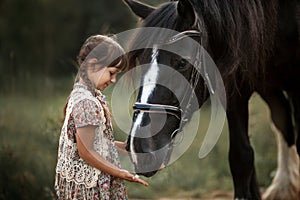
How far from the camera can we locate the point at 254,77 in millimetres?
4148

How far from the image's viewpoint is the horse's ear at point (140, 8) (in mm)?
3652

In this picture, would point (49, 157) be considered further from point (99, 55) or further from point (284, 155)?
point (99, 55)

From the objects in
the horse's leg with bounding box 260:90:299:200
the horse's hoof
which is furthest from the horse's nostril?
the horse's hoof

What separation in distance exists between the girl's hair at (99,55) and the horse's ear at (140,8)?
418 mm

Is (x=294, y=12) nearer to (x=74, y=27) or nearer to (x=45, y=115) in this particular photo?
(x=45, y=115)

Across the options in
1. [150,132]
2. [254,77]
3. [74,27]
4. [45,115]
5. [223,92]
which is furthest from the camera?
[74,27]

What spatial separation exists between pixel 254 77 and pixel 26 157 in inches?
72.8

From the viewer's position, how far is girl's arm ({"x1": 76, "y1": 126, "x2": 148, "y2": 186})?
3.15 m

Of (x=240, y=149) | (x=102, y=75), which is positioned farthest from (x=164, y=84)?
(x=240, y=149)

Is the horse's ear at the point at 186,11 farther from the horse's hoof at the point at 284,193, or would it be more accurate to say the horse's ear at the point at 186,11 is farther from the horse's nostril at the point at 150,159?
the horse's hoof at the point at 284,193

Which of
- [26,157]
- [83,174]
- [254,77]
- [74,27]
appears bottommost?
[74,27]

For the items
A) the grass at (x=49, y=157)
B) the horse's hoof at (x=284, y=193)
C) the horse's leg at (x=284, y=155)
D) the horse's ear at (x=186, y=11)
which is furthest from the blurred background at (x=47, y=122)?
the horse's ear at (x=186, y=11)

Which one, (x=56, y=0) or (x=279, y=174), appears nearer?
(x=279, y=174)

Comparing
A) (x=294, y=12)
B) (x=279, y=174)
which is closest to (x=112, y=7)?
(x=279, y=174)
